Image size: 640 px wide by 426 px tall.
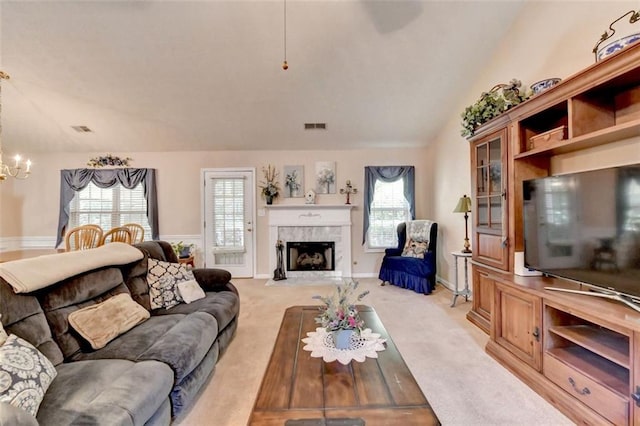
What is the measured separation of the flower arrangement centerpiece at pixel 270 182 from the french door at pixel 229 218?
227 millimetres

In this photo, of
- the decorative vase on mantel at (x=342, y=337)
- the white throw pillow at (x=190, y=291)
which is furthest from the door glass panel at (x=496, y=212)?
the white throw pillow at (x=190, y=291)

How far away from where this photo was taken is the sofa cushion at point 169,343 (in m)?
1.67

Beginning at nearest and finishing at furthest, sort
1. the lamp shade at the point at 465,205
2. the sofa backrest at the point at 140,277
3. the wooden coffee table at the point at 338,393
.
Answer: the wooden coffee table at the point at 338,393 < the sofa backrest at the point at 140,277 < the lamp shade at the point at 465,205

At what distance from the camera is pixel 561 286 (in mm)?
2121

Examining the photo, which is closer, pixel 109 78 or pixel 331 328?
pixel 331 328

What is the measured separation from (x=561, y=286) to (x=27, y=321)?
3.41 m

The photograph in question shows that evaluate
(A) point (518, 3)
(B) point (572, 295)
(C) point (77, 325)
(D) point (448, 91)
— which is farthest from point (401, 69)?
(C) point (77, 325)

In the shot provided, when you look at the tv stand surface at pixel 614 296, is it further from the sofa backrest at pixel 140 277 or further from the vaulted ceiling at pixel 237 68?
the sofa backrest at pixel 140 277

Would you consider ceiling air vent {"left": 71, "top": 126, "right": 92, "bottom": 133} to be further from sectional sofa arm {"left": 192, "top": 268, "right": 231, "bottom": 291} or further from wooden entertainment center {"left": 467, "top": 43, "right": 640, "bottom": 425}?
wooden entertainment center {"left": 467, "top": 43, "right": 640, "bottom": 425}

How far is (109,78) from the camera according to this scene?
367cm

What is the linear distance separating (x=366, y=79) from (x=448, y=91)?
1.18m

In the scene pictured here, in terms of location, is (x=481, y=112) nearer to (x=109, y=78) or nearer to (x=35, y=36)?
(x=109, y=78)

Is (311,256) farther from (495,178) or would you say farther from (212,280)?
(495,178)

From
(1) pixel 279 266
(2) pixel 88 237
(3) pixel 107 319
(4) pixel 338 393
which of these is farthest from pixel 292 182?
(4) pixel 338 393
